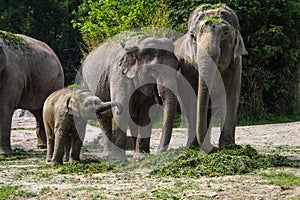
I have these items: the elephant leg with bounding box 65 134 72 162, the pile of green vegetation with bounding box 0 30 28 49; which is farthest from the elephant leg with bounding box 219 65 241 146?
the pile of green vegetation with bounding box 0 30 28 49

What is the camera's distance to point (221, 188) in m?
5.63

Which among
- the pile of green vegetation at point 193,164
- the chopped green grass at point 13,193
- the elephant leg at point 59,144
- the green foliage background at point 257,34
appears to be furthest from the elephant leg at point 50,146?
the green foliage background at point 257,34

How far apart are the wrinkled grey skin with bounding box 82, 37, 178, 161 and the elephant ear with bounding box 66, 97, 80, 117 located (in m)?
0.66

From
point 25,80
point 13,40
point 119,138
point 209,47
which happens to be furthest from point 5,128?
point 209,47

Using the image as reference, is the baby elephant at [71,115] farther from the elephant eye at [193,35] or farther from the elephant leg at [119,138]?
the elephant eye at [193,35]

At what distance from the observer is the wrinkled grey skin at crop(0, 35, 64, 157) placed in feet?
32.0

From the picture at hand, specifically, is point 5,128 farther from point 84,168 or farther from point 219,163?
point 219,163

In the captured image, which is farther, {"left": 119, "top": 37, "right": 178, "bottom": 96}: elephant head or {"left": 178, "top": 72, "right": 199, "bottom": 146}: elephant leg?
{"left": 178, "top": 72, "right": 199, "bottom": 146}: elephant leg

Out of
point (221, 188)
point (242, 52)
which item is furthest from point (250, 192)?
point (242, 52)

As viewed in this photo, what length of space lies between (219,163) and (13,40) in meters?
5.03

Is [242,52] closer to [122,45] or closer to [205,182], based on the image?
[122,45]

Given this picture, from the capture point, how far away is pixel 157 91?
26.6ft

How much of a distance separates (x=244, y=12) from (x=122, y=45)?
10.3 meters

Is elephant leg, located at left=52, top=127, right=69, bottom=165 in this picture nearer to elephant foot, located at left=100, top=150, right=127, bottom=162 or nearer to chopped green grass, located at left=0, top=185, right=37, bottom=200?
elephant foot, located at left=100, top=150, right=127, bottom=162
